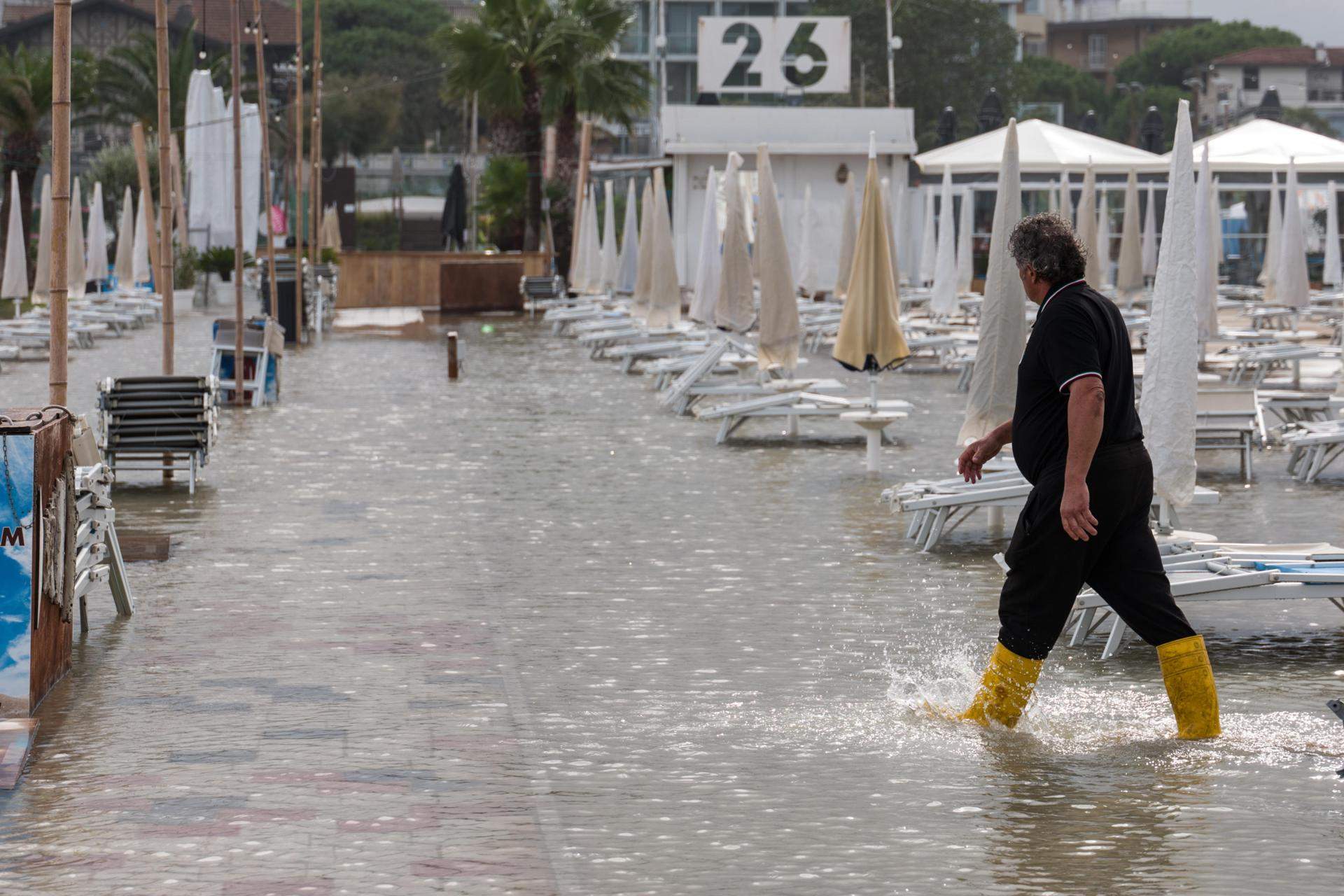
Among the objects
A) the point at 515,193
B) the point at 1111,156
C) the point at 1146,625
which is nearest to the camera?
the point at 1146,625

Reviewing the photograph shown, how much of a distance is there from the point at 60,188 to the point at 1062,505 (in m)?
4.67

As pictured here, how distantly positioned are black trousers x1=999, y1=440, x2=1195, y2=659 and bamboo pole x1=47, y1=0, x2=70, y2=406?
425 centimetres

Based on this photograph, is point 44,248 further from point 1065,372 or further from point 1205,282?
point 1065,372

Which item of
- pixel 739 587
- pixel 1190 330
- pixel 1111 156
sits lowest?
pixel 739 587

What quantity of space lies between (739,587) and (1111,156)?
77.7 feet

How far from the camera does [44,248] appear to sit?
1113 inches

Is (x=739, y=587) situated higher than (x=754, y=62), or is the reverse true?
(x=754, y=62)

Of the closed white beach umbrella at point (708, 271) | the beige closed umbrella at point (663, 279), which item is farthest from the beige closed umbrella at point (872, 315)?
the beige closed umbrella at point (663, 279)

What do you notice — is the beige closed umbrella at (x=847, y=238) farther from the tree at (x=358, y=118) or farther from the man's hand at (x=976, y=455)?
the tree at (x=358, y=118)

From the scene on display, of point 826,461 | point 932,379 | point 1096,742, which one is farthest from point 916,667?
point 932,379

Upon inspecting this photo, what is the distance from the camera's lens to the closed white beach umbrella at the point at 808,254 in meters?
28.1

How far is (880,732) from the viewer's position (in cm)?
591

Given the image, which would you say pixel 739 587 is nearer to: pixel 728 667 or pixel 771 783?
pixel 728 667

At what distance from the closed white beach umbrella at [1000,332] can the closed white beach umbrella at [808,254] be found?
18.3m
